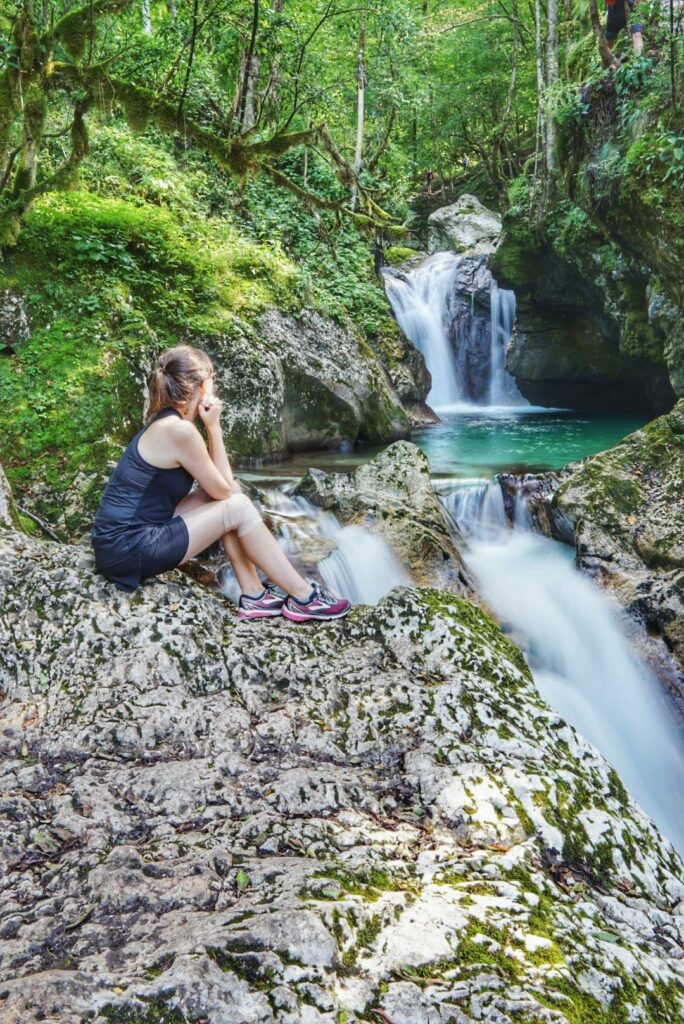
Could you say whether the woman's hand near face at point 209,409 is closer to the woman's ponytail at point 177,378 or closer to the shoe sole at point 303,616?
the woman's ponytail at point 177,378

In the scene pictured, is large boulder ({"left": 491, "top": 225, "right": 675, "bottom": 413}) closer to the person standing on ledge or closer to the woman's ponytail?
the person standing on ledge

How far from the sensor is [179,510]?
4078mm

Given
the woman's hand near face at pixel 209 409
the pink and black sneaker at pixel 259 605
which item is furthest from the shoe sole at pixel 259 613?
the woman's hand near face at pixel 209 409

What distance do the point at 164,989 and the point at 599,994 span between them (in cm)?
123

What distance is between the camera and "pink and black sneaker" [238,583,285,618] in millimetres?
3992

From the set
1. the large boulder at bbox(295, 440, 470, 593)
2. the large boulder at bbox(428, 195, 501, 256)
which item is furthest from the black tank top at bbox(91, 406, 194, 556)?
the large boulder at bbox(428, 195, 501, 256)

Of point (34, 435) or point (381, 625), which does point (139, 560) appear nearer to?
point (381, 625)

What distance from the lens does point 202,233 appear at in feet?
33.5

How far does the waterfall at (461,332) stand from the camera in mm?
17531

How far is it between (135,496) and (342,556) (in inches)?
122

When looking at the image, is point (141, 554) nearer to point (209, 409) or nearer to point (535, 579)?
point (209, 409)

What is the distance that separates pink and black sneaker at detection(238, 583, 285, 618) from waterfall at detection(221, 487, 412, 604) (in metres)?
2.27

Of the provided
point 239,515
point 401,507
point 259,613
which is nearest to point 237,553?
point 239,515

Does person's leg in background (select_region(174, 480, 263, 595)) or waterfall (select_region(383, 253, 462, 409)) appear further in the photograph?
waterfall (select_region(383, 253, 462, 409))
